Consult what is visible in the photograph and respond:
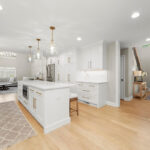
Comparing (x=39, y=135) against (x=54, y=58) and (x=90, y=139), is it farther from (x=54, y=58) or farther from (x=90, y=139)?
(x=54, y=58)

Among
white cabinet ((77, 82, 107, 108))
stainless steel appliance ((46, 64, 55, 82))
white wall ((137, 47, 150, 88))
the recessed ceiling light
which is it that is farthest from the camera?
white wall ((137, 47, 150, 88))

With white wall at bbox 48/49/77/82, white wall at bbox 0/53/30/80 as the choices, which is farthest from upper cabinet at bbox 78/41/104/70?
white wall at bbox 0/53/30/80

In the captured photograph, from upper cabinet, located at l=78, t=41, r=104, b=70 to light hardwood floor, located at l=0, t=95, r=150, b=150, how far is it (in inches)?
81.1

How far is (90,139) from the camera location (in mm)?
1859

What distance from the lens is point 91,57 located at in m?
4.20

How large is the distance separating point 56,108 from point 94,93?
1860mm

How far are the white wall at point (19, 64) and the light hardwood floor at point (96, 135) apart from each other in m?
6.33

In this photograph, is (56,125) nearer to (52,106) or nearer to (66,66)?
(52,106)

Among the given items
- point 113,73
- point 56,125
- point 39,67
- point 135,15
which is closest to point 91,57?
point 113,73

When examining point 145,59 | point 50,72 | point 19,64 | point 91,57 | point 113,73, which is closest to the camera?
point 113,73

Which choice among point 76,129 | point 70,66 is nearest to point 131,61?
point 70,66

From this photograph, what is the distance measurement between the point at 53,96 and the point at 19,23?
2.10 metres

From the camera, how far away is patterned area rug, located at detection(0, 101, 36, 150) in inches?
71.6

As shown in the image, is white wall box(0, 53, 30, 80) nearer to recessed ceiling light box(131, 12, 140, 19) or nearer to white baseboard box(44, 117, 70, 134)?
white baseboard box(44, 117, 70, 134)
